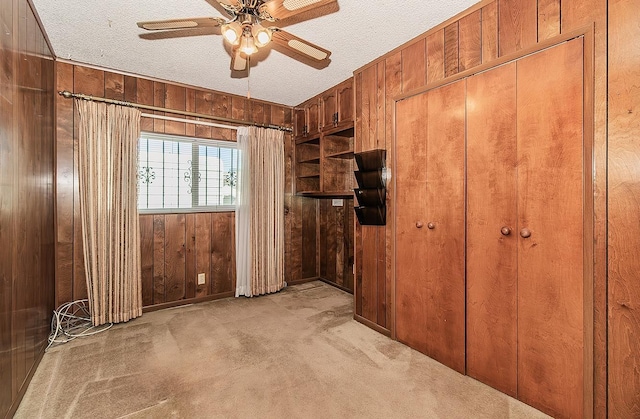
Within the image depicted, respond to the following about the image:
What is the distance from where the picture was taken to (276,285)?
3822mm

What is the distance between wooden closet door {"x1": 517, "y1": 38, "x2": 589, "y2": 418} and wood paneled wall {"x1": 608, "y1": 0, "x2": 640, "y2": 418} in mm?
121

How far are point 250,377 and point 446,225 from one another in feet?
5.79

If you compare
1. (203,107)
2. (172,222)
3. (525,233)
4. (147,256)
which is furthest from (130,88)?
(525,233)

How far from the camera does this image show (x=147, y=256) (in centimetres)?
317

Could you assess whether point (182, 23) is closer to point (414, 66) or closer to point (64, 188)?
point (414, 66)

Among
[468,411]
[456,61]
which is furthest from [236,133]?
[468,411]

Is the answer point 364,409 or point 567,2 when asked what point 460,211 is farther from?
point 364,409

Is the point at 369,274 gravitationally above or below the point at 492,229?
below

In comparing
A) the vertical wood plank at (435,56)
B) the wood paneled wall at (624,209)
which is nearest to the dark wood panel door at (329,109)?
the vertical wood plank at (435,56)

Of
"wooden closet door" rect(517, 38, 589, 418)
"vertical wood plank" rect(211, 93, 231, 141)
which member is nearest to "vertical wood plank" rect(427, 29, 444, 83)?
"wooden closet door" rect(517, 38, 589, 418)

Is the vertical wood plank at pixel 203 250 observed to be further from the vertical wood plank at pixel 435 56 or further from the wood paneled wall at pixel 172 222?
Result: the vertical wood plank at pixel 435 56

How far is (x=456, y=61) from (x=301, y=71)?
154 centimetres

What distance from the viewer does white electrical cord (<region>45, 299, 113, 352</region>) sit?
2.55m

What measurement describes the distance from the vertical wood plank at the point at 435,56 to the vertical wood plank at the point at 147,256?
3.08 metres
